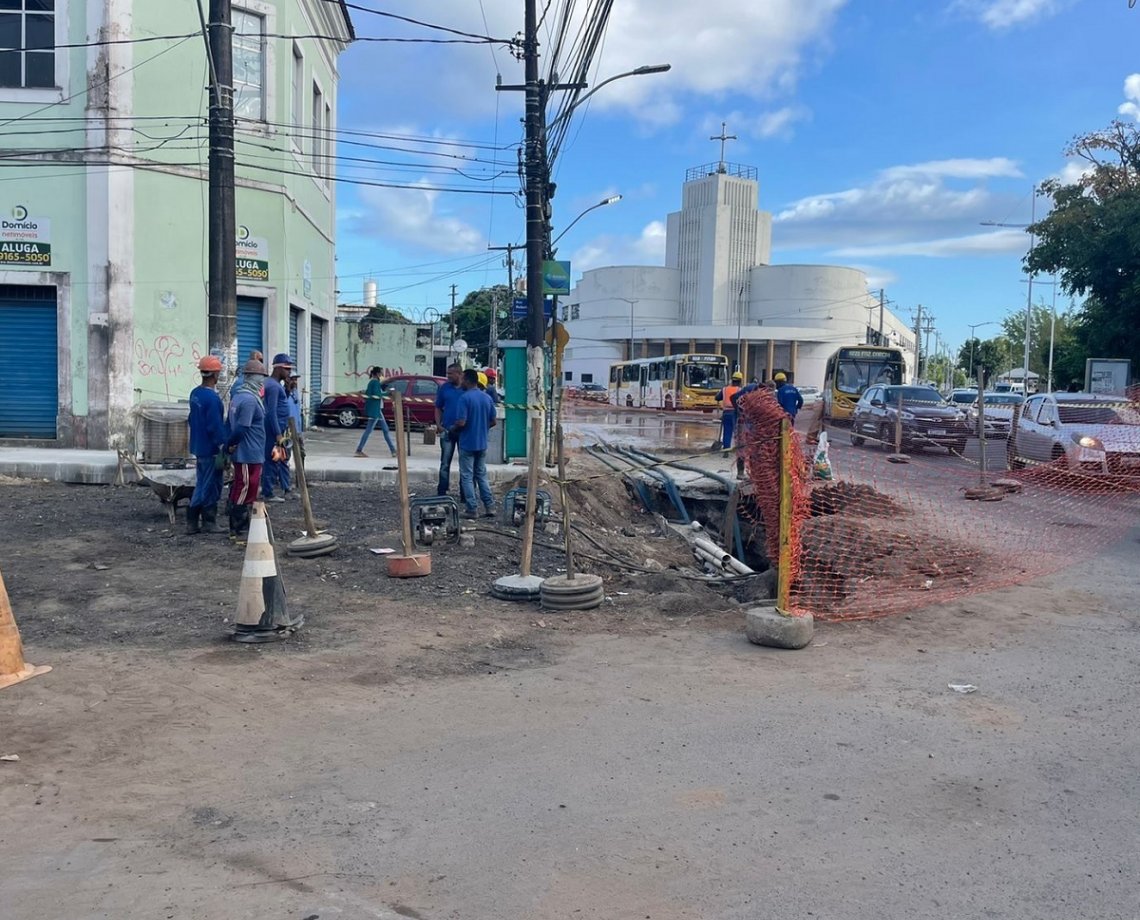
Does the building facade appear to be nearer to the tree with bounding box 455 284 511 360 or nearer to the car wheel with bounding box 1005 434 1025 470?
the car wheel with bounding box 1005 434 1025 470

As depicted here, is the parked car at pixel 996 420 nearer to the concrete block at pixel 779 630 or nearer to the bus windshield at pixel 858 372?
the bus windshield at pixel 858 372

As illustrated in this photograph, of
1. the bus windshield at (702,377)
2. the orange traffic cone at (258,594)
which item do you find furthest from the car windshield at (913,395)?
the orange traffic cone at (258,594)

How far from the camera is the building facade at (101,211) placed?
55.9 ft

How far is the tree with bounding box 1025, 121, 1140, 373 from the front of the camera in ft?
92.9

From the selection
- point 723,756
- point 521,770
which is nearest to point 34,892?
point 521,770

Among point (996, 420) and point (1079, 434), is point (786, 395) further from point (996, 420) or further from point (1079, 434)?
point (996, 420)

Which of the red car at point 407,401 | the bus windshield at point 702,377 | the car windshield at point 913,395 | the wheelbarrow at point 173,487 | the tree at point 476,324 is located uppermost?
the tree at point 476,324

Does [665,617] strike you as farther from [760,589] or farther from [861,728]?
[861,728]

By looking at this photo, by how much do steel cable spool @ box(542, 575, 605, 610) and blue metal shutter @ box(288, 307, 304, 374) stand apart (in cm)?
1440

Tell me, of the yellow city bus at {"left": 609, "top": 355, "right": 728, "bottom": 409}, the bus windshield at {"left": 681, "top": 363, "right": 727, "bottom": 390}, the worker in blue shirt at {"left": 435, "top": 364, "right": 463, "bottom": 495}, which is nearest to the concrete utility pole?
the worker in blue shirt at {"left": 435, "top": 364, "right": 463, "bottom": 495}

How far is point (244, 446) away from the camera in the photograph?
9555 millimetres

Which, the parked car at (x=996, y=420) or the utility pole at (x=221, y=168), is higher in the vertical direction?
the utility pole at (x=221, y=168)

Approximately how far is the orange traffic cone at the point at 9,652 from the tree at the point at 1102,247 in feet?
93.6

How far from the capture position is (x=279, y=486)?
43.0 feet
